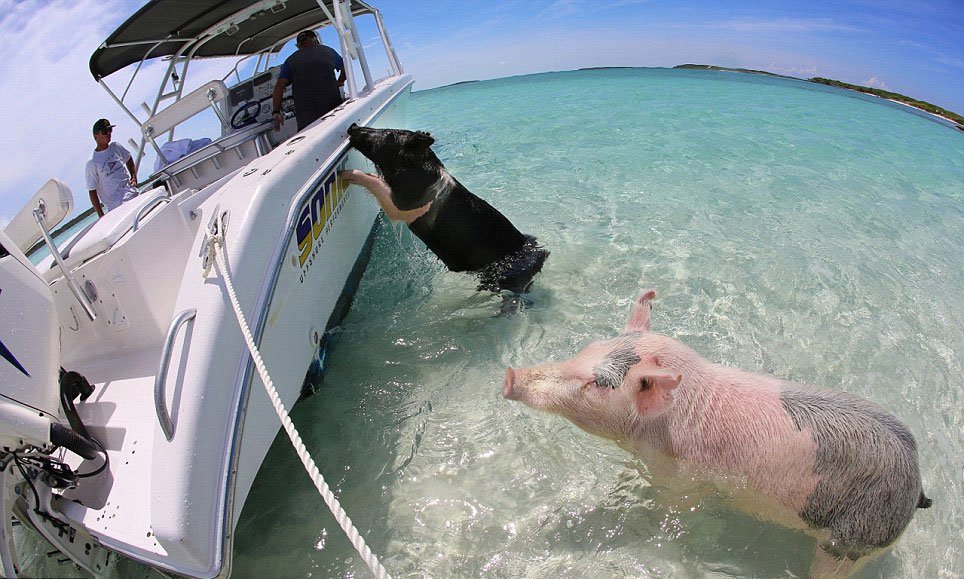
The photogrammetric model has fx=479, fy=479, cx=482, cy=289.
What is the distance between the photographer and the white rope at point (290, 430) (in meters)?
1.23

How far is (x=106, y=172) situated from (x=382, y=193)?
10.7ft

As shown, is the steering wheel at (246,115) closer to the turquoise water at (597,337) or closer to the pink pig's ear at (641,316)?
the turquoise water at (597,337)


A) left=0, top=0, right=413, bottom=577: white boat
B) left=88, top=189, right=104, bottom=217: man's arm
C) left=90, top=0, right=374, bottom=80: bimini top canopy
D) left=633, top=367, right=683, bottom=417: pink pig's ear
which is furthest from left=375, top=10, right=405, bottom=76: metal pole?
left=633, top=367, right=683, bottom=417: pink pig's ear

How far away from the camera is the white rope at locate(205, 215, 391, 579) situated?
4.03 feet

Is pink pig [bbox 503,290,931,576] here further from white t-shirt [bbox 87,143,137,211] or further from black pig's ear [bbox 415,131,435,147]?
white t-shirt [bbox 87,143,137,211]

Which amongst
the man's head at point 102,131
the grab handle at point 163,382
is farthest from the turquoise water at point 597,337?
the man's head at point 102,131

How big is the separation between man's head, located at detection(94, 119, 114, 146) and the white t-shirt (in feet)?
0.25

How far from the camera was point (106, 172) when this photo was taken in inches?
195

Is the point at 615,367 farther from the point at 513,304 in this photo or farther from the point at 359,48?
the point at 359,48

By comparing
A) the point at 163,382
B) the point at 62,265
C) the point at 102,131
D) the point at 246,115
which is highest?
the point at 102,131

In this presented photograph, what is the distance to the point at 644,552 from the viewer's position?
2.40 meters

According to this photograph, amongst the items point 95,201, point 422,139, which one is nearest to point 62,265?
point 422,139

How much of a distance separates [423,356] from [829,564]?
2621 mm

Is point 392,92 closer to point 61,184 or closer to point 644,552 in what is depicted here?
point 61,184
